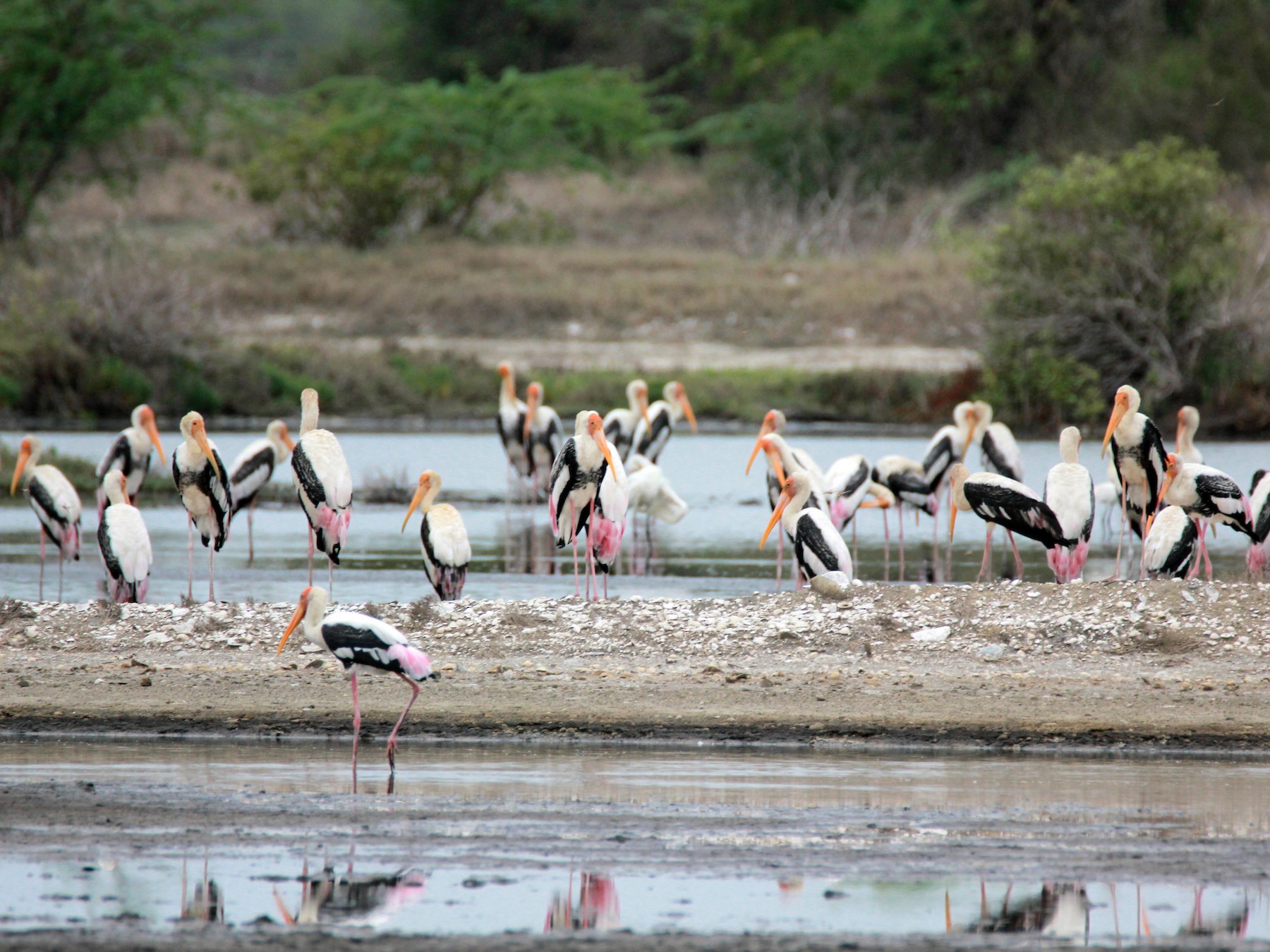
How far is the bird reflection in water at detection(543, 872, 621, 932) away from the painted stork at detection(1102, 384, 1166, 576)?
7.12 meters

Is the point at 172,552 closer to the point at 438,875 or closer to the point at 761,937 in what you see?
the point at 438,875

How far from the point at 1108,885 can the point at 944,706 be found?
2724mm

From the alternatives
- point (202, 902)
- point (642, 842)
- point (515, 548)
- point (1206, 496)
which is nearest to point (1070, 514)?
point (1206, 496)

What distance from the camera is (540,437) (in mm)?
17375

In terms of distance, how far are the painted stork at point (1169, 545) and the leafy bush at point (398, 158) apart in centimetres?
2785

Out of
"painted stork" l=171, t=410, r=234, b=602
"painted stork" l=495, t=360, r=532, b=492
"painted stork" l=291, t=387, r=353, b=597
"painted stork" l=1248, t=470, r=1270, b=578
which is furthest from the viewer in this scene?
"painted stork" l=495, t=360, r=532, b=492

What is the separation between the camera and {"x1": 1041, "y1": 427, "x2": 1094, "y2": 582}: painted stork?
10922 millimetres

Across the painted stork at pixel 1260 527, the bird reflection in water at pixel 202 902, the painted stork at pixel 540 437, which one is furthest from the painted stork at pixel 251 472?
the bird reflection in water at pixel 202 902

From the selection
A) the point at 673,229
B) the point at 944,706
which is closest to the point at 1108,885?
the point at 944,706

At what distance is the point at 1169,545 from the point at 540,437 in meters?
7.93

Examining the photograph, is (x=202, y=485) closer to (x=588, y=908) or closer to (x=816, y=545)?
(x=816, y=545)

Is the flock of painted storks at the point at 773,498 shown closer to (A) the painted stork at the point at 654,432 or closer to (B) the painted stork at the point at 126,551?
(B) the painted stork at the point at 126,551

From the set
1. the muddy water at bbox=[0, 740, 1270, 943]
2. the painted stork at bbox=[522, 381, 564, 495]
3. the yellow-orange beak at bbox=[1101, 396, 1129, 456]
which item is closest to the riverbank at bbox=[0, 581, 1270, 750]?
the muddy water at bbox=[0, 740, 1270, 943]

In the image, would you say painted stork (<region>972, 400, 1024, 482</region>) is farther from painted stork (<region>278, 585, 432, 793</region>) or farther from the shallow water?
painted stork (<region>278, 585, 432, 793</region>)
